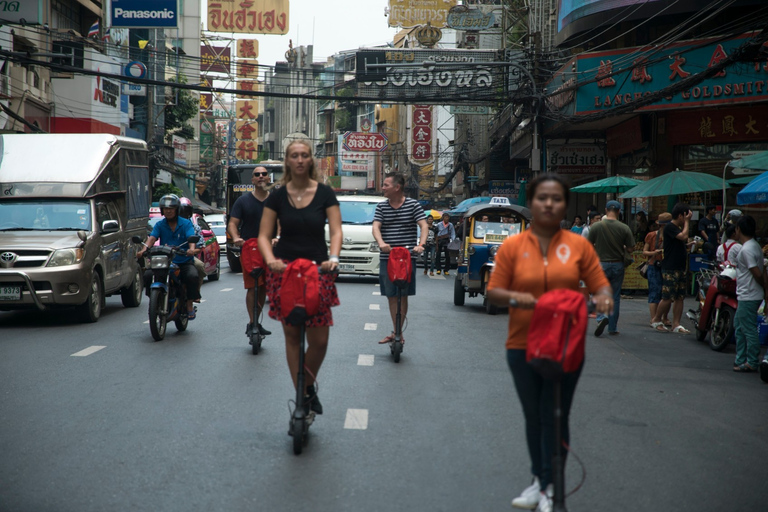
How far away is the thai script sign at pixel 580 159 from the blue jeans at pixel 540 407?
25265mm

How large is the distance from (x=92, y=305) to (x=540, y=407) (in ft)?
32.3

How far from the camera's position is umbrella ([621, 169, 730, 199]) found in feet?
56.2

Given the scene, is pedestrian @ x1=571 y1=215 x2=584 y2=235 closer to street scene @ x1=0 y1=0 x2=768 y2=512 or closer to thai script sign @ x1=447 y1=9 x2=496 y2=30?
street scene @ x1=0 y1=0 x2=768 y2=512

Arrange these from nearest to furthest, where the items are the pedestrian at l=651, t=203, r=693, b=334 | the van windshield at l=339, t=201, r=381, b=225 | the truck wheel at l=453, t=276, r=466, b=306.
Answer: the pedestrian at l=651, t=203, r=693, b=334 < the truck wheel at l=453, t=276, r=466, b=306 < the van windshield at l=339, t=201, r=381, b=225

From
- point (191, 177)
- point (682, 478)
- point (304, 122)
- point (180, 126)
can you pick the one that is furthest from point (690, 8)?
point (304, 122)

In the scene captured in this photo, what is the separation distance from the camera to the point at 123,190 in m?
14.5

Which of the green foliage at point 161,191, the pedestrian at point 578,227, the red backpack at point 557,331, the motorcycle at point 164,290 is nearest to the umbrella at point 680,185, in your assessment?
the pedestrian at point 578,227

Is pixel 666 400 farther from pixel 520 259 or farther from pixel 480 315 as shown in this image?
pixel 480 315

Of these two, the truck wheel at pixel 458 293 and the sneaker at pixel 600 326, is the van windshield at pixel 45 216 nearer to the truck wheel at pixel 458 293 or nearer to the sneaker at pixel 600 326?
the truck wheel at pixel 458 293

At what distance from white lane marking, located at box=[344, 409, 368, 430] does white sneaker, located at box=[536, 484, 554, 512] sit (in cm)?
240

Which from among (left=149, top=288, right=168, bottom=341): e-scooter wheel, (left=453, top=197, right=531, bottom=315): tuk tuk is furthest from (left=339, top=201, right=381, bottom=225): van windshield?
(left=149, top=288, right=168, bottom=341): e-scooter wheel

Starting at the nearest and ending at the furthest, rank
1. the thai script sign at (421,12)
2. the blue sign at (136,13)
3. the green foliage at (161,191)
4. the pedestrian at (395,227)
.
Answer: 1. the pedestrian at (395,227)
2. the blue sign at (136,13)
3. the thai script sign at (421,12)
4. the green foliage at (161,191)

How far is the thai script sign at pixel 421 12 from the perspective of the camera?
125 feet

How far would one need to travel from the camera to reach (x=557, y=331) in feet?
12.3
